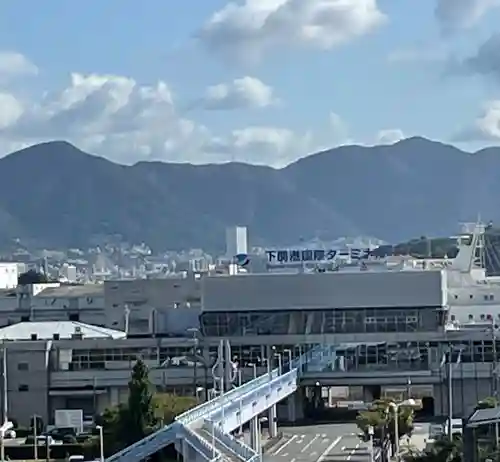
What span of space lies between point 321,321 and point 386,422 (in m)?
14.1

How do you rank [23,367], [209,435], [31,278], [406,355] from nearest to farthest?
[209,435], [23,367], [406,355], [31,278]

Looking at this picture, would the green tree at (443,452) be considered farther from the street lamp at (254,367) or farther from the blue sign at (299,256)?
the blue sign at (299,256)

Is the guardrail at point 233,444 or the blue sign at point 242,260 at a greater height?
the blue sign at point 242,260

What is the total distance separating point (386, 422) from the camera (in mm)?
32812

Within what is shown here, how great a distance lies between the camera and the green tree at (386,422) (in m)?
32.8

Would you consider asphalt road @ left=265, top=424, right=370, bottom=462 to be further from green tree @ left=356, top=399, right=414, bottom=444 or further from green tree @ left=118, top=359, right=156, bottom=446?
green tree @ left=118, top=359, right=156, bottom=446

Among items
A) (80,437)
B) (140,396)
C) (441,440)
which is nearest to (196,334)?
(80,437)

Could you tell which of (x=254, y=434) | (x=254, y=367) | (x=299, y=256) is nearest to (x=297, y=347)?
(x=254, y=367)

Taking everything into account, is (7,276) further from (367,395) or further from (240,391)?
(240,391)

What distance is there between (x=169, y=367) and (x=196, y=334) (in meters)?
2.47

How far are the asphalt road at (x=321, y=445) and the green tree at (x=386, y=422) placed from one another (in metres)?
0.67

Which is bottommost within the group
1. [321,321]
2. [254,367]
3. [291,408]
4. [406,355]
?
[291,408]

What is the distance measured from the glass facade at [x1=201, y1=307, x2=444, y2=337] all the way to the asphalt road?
526cm

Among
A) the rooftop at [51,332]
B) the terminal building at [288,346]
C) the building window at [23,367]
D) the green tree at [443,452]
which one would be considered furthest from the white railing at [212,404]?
the rooftop at [51,332]
